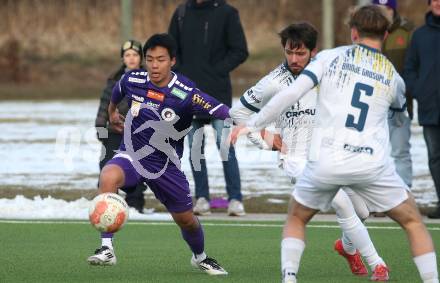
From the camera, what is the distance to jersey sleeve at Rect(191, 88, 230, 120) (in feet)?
30.3

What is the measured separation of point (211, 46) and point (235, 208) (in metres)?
1.84

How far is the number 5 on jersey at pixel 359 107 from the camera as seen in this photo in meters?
7.52

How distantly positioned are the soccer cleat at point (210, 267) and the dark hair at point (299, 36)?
5.80 feet

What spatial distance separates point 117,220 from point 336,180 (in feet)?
6.23

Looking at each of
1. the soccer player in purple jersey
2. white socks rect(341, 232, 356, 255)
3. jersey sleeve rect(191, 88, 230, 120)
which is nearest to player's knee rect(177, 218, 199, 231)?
the soccer player in purple jersey

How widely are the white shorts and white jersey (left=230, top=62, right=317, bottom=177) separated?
1.51 metres

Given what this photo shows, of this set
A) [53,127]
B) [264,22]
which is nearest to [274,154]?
[53,127]

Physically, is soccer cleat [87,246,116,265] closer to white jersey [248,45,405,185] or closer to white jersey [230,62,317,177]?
white jersey [230,62,317,177]

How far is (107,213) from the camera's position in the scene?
8.66 metres

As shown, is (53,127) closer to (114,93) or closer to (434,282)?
(114,93)

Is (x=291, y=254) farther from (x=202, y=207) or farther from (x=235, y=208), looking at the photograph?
(x=202, y=207)

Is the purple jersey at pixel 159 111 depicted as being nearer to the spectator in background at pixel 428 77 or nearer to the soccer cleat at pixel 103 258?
the soccer cleat at pixel 103 258

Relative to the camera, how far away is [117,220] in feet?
28.6

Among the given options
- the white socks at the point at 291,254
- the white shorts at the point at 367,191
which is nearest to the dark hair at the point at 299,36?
the white shorts at the point at 367,191
